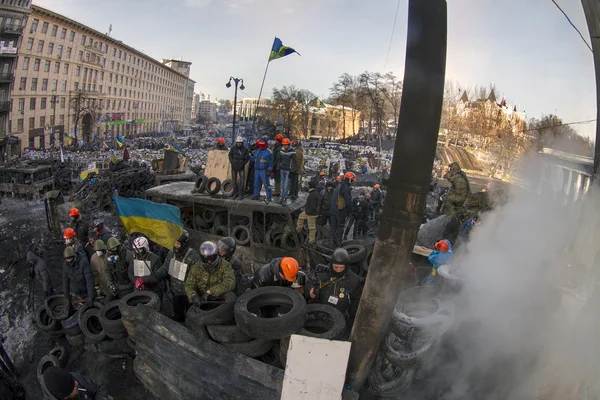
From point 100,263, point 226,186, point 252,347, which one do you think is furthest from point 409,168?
point 226,186

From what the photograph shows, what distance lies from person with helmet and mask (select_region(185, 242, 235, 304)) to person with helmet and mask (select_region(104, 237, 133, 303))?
68.6 inches

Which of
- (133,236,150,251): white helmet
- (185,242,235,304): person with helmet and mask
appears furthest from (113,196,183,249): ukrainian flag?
(185,242,235,304): person with helmet and mask

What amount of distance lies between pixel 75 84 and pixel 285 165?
61734mm

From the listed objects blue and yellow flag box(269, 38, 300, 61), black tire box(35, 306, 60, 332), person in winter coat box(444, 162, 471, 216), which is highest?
blue and yellow flag box(269, 38, 300, 61)

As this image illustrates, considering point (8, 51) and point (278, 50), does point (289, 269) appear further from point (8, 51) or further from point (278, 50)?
point (8, 51)

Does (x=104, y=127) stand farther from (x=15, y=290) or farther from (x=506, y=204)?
(x=506, y=204)

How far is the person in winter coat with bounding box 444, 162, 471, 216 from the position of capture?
8.75 m

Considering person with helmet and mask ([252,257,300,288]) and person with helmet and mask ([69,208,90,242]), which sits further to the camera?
person with helmet and mask ([69,208,90,242])

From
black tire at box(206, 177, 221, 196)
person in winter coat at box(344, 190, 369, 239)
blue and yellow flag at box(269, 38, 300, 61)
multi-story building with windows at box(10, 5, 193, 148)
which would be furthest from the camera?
multi-story building with windows at box(10, 5, 193, 148)

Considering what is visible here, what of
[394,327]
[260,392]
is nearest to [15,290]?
[260,392]

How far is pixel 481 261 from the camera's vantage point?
5875 mm

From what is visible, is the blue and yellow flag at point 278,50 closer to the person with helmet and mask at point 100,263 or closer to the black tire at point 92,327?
the person with helmet and mask at point 100,263

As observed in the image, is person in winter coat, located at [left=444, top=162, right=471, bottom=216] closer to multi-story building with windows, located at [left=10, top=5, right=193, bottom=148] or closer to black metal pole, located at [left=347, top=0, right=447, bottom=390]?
black metal pole, located at [left=347, top=0, right=447, bottom=390]

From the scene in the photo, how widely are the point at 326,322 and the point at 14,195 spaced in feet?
58.1
